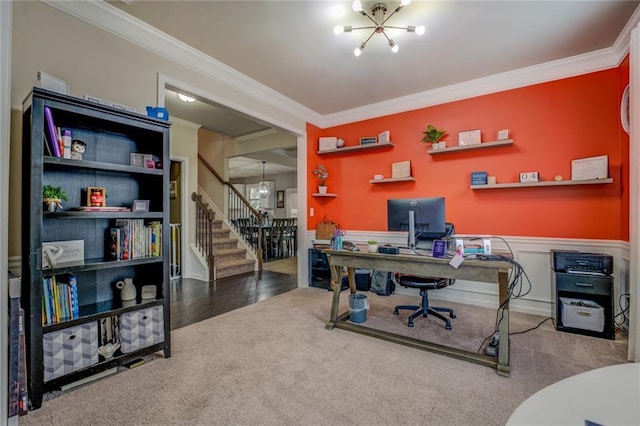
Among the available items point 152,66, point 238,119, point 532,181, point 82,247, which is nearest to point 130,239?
point 82,247

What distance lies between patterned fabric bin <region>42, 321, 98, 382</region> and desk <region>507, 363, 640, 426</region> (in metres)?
2.31

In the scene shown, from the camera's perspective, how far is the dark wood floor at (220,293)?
3297mm

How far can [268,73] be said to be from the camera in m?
3.36

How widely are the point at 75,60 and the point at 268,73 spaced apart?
1.76m

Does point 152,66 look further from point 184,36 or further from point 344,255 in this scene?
point 344,255

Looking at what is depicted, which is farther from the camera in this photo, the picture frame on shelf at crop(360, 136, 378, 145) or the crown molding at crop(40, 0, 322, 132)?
the picture frame on shelf at crop(360, 136, 378, 145)

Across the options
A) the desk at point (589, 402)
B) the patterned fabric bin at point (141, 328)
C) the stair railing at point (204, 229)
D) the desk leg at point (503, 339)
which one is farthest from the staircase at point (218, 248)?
the desk at point (589, 402)

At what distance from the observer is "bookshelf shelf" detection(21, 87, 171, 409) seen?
168 cm

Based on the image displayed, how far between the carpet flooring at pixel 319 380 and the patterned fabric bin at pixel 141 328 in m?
0.17

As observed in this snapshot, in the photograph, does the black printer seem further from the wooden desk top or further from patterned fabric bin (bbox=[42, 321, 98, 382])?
patterned fabric bin (bbox=[42, 321, 98, 382])

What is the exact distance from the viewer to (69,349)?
5.97 feet

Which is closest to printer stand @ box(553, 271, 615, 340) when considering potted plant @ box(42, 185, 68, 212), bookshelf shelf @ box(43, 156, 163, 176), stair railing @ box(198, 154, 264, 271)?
bookshelf shelf @ box(43, 156, 163, 176)

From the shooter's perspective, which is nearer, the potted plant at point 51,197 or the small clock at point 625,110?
the potted plant at point 51,197

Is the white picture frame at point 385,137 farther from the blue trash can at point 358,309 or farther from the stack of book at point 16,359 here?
the stack of book at point 16,359
